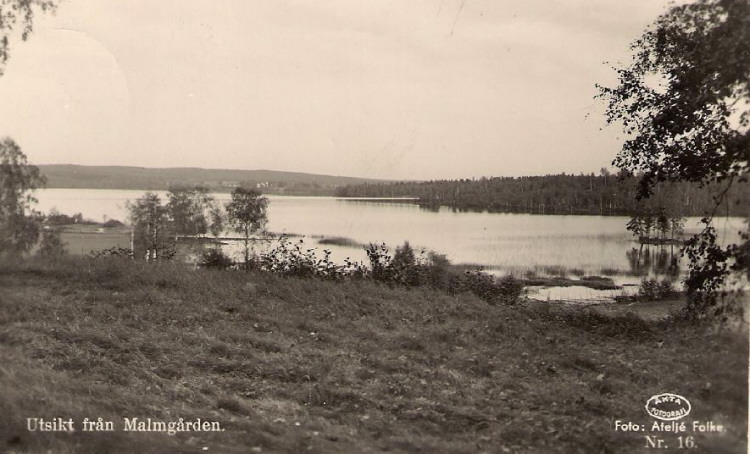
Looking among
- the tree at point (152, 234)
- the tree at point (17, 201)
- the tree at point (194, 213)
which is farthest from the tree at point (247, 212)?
the tree at point (17, 201)

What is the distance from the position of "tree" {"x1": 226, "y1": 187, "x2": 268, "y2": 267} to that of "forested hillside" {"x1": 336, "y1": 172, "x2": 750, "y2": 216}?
1952 millimetres

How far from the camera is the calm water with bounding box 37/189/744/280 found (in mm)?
10664

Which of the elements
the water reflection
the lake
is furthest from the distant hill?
the water reflection

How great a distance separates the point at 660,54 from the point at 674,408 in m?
4.86

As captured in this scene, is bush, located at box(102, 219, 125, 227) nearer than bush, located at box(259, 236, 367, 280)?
No

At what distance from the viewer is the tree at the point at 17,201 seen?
9.20 meters

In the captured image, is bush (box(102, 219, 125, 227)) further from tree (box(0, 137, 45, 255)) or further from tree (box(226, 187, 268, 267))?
tree (box(226, 187, 268, 267))

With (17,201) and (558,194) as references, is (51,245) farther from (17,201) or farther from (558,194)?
(558,194)

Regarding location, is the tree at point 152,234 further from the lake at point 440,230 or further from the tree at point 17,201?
the tree at point 17,201

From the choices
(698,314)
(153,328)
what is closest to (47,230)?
(153,328)

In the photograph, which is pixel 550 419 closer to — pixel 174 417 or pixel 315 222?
pixel 174 417

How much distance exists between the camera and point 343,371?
5902 millimetres

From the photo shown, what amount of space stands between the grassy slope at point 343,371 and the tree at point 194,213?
2.82 m

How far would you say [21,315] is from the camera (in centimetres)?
757
